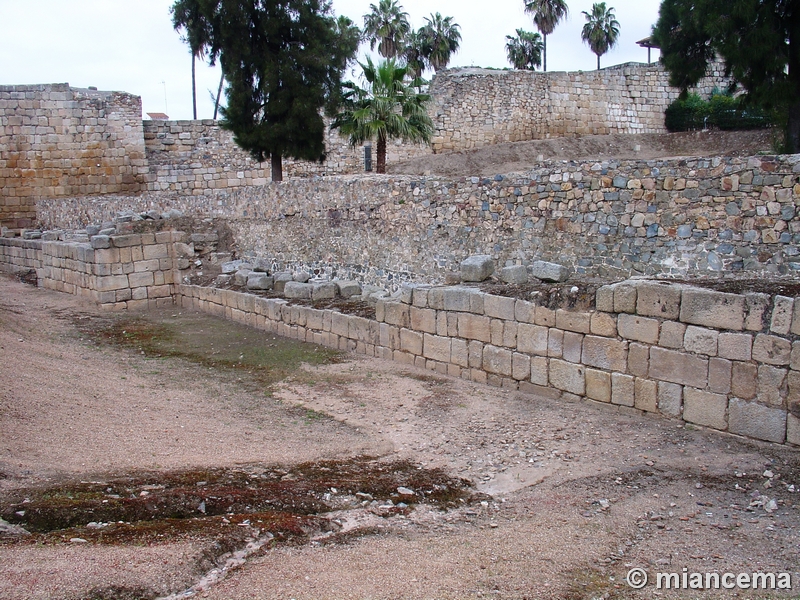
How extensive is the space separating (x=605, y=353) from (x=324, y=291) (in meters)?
5.59

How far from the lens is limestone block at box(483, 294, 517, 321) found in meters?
8.34

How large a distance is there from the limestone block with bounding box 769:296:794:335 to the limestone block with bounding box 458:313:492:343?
3309mm

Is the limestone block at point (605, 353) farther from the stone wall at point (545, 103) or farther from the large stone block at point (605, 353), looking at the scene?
the stone wall at point (545, 103)

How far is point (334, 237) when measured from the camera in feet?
56.4

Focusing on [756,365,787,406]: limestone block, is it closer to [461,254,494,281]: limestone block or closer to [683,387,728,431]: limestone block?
[683,387,728,431]: limestone block

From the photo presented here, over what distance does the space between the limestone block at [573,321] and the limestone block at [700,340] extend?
3.66ft

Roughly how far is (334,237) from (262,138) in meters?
7.55

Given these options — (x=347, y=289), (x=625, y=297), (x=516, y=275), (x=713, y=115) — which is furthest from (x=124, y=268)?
(x=713, y=115)

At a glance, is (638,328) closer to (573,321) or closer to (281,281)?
(573,321)

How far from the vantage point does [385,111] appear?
69.0 feet

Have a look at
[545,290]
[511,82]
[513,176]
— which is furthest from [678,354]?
[511,82]

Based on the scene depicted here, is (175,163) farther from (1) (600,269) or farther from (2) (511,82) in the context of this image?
(1) (600,269)

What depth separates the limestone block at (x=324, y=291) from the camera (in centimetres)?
1180

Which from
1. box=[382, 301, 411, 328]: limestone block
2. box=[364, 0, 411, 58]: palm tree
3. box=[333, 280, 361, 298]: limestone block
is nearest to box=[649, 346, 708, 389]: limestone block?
box=[382, 301, 411, 328]: limestone block
